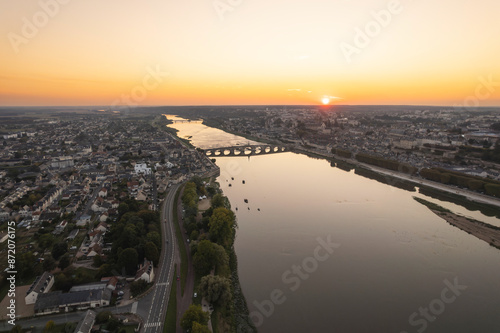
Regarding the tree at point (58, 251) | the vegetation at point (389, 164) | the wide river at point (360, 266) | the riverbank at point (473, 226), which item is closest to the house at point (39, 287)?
the tree at point (58, 251)

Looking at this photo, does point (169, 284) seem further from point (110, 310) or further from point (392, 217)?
point (392, 217)

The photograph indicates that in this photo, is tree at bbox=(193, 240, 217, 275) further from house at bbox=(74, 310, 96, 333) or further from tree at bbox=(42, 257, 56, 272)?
tree at bbox=(42, 257, 56, 272)

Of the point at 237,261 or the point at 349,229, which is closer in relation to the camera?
the point at 237,261

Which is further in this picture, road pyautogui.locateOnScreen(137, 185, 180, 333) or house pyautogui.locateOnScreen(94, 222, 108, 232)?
house pyautogui.locateOnScreen(94, 222, 108, 232)

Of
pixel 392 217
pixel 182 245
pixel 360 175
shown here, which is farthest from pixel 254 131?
pixel 182 245

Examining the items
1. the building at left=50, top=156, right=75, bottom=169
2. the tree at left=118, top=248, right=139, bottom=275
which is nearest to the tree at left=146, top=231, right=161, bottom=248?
the tree at left=118, top=248, right=139, bottom=275

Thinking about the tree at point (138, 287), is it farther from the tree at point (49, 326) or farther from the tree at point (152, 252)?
the tree at point (49, 326)

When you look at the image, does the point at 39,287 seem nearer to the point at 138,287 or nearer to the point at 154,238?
the point at 138,287
